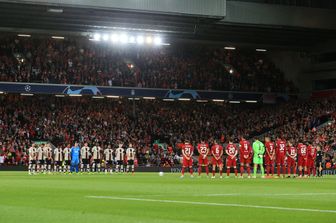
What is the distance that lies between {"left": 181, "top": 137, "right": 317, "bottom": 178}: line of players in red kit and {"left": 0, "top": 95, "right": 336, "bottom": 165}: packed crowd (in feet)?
45.9

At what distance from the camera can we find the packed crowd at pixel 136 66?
67.0 m

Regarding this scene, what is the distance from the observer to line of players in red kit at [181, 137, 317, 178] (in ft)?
137

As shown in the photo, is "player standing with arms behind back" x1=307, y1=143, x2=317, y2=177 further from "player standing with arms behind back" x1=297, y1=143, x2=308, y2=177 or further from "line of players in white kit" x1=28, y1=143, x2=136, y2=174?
"line of players in white kit" x1=28, y1=143, x2=136, y2=174

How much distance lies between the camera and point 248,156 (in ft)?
140

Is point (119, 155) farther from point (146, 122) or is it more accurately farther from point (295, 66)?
A: point (295, 66)

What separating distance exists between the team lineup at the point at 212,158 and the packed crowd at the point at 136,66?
1366 centimetres

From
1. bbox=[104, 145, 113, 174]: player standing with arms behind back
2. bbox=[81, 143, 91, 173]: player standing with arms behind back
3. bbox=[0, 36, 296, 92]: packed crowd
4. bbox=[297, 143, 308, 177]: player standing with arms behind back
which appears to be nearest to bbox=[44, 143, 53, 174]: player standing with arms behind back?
bbox=[81, 143, 91, 173]: player standing with arms behind back

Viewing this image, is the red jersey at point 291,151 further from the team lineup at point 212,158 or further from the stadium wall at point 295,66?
the stadium wall at point 295,66

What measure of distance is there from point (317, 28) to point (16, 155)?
28713 millimetres

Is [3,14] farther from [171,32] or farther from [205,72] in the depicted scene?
[205,72]

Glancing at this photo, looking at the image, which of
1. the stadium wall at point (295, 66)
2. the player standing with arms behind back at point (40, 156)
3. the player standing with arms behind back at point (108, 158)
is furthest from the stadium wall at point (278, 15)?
the player standing with arms behind back at point (40, 156)

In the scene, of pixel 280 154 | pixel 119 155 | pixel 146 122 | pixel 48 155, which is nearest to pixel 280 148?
pixel 280 154

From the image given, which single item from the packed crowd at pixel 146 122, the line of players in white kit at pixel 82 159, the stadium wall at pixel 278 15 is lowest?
the line of players in white kit at pixel 82 159

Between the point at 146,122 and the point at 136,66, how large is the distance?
19.5 feet
